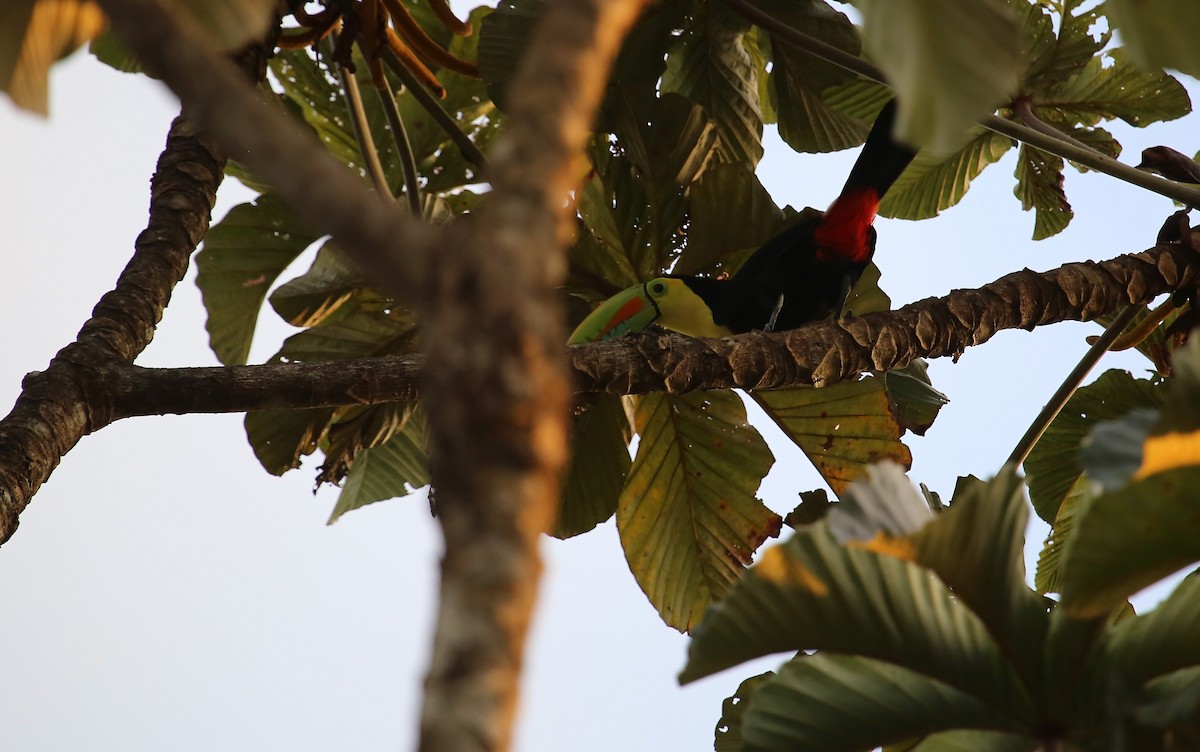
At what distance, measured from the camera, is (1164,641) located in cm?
134

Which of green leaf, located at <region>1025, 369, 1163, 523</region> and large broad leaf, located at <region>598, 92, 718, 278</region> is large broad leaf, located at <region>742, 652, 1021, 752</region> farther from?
large broad leaf, located at <region>598, 92, 718, 278</region>

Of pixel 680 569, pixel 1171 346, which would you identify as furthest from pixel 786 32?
pixel 680 569

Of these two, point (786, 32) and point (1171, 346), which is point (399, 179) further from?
point (1171, 346)

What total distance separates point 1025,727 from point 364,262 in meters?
1.21

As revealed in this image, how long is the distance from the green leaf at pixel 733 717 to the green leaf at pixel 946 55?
1556mm

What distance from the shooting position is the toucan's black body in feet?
10.3

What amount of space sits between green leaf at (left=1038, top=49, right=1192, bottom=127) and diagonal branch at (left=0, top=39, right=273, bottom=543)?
2.39m

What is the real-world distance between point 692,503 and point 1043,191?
5.39ft

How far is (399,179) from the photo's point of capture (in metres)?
3.39

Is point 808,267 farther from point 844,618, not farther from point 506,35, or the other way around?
point 844,618

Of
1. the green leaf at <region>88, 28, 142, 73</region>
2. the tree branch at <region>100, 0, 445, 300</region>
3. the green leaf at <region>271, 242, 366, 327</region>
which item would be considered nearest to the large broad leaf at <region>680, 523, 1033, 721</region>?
the tree branch at <region>100, 0, 445, 300</region>

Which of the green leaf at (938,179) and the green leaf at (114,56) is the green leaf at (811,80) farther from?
the green leaf at (114,56)

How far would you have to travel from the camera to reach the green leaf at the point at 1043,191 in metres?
3.36

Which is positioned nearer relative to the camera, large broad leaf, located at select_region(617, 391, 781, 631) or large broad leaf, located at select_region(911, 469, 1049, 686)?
large broad leaf, located at select_region(911, 469, 1049, 686)
